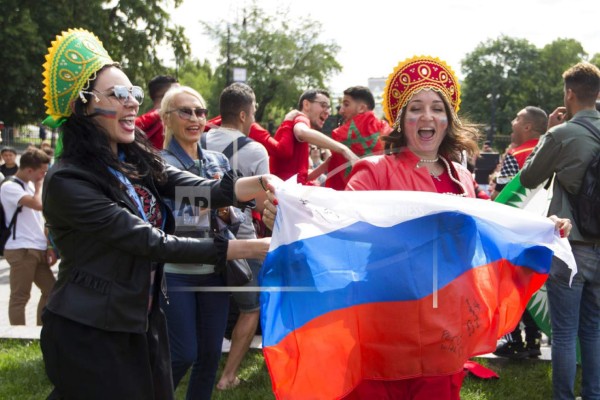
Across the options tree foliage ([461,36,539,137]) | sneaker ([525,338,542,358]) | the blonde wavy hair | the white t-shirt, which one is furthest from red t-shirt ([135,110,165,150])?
tree foliage ([461,36,539,137])

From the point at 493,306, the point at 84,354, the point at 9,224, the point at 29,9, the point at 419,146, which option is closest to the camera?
the point at 84,354

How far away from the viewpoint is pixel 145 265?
2719 mm

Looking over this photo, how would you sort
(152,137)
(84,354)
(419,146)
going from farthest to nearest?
1. (152,137)
2. (419,146)
3. (84,354)

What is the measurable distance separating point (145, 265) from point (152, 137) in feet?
9.65

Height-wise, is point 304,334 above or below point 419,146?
below

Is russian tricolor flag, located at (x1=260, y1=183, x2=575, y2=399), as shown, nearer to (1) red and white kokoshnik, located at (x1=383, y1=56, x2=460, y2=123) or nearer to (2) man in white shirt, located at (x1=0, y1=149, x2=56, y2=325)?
(1) red and white kokoshnik, located at (x1=383, y1=56, x2=460, y2=123)

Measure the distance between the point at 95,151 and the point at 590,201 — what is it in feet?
10.0

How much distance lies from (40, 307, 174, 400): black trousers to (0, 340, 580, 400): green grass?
2383 mm

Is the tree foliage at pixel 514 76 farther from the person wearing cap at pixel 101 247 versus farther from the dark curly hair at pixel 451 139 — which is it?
the person wearing cap at pixel 101 247

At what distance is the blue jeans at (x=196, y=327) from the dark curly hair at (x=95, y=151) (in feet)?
3.66

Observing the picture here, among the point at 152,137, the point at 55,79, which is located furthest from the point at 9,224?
the point at 55,79

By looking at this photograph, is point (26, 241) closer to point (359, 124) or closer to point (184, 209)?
point (359, 124)

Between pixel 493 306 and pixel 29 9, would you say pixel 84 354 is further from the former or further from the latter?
pixel 29 9

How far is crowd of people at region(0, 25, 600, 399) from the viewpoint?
8.59 ft
